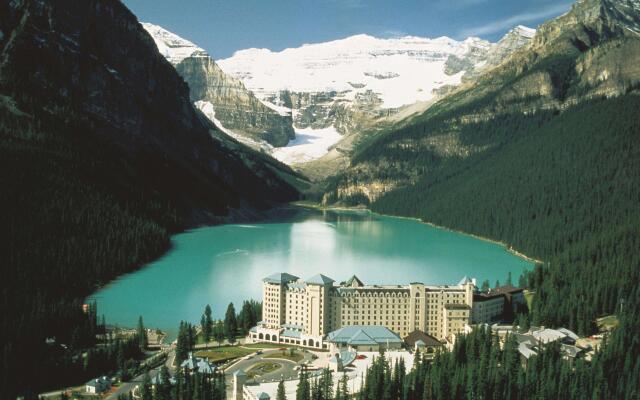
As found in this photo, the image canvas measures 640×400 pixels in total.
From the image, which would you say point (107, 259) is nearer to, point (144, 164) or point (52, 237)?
point (52, 237)

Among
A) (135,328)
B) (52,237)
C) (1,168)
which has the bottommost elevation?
(135,328)

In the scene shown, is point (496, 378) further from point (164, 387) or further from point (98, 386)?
point (98, 386)

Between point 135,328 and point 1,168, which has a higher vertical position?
point 1,168

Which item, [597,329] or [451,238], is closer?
[597,329]

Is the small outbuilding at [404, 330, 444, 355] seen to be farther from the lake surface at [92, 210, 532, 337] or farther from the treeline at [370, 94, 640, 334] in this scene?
the lake surface at [92, 210, 532, 337]

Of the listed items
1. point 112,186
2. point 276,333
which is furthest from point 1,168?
point 276,333

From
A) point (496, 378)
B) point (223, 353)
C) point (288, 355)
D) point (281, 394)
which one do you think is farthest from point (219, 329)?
point (496, 378)

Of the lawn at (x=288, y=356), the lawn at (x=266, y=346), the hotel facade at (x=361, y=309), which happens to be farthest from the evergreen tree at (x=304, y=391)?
the hotel facade at (x=361, y=309)

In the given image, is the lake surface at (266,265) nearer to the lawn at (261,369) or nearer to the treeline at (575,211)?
the treeline at (575,211)
